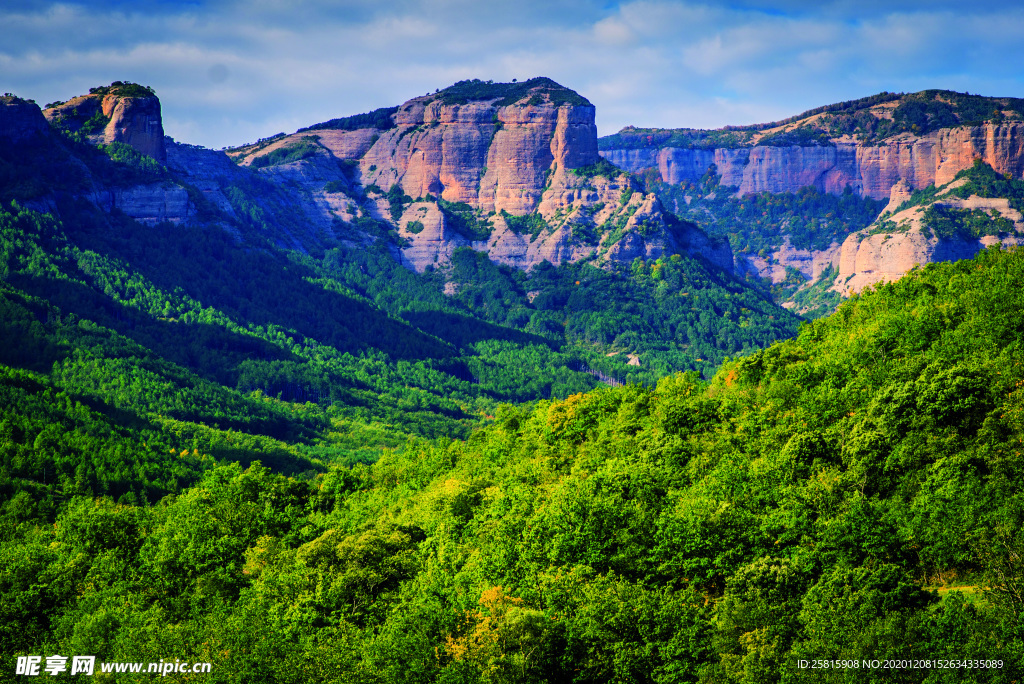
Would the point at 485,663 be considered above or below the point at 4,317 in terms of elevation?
below

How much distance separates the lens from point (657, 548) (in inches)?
2154

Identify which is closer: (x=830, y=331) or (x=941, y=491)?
(x=941, y=491)

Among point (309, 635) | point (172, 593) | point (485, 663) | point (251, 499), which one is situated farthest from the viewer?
point (251, 499)

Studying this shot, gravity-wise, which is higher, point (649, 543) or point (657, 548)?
point (657, 548)

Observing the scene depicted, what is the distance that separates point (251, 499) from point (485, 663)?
131 feet

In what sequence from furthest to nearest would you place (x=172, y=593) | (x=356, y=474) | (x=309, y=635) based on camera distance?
(x=356, y=474), (x=172, y=593), (x=309, y=635)

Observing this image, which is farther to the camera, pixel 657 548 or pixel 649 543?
pixel 649 543

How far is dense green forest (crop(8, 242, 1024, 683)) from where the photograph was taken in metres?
48.1

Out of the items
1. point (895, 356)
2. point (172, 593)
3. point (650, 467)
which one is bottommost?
point (172, 593)

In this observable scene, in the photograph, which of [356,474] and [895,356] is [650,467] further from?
[356,474]

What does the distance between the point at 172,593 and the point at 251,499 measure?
1442 centimetres

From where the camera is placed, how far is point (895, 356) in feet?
234

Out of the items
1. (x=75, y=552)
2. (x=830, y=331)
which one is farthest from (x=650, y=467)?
(x=75, y=552)

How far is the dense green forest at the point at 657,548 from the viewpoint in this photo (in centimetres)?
4812
